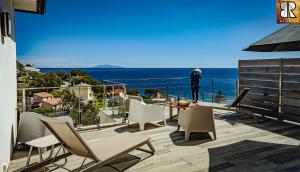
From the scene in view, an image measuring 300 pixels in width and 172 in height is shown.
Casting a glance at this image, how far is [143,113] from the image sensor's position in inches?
220

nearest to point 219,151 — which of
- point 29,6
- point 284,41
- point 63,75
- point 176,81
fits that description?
point 284,41

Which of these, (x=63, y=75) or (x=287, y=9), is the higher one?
(x=287, y=9)

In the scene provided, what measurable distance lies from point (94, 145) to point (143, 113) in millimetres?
2055

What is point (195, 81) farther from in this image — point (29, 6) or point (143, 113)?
point (29, 6)

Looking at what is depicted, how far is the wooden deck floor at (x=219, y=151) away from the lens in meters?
3.58

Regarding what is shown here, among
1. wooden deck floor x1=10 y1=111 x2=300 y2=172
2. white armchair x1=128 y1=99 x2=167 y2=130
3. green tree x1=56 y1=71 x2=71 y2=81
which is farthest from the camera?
green tree x1=56 y1=71 x2=71 y2=81

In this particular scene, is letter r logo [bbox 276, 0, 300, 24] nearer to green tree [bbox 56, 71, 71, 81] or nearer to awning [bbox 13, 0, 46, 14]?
awning [bbox 13, 0, 46, 14]

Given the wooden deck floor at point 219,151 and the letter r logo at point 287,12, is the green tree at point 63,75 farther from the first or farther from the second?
the letter r logo at point 287,12

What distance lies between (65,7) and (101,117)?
25206 mm

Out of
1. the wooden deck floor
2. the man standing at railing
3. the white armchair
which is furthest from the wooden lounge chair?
the man standing at railing

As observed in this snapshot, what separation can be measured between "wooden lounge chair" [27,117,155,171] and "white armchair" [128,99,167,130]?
1663mm

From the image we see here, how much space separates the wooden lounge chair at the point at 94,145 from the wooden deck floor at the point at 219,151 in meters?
0.30

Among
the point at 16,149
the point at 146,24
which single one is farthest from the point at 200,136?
the point at 146,24

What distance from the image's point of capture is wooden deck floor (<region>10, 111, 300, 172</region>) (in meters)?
3.58
